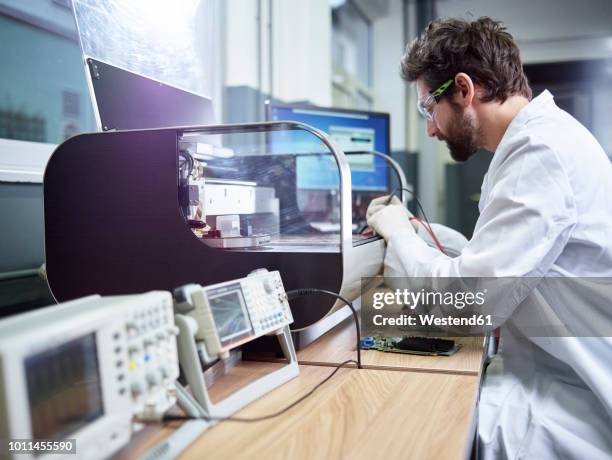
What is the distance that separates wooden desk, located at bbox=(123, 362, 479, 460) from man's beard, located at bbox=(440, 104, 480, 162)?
2.08ft

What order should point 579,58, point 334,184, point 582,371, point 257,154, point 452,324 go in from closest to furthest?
point 582,371 < point 452,324 < point 257,154 < point 334,184 < point 579,58

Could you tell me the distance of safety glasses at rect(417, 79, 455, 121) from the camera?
1.30 m

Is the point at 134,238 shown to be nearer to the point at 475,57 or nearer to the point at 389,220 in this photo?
the point at 389,220

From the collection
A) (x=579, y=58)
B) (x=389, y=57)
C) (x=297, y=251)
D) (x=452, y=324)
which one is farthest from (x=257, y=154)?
(x=579, y=58)

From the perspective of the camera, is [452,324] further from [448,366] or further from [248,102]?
[248,102]

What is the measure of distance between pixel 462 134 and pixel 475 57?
19cm

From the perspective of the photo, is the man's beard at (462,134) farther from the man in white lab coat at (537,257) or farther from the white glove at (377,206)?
the white glove at (377,206)

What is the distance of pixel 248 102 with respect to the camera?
2.34 m

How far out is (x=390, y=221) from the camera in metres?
1.30

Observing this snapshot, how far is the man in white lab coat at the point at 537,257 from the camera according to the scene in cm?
97

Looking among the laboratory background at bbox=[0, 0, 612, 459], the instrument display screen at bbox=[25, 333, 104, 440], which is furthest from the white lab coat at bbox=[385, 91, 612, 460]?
the instrument display screen at bbox=[25, 333, 104, 440]

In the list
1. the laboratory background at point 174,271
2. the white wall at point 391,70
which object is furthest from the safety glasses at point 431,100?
the white wall at point 391,70

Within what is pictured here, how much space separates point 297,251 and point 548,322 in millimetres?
524

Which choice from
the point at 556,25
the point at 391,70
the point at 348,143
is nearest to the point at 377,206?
the point at 348,143
